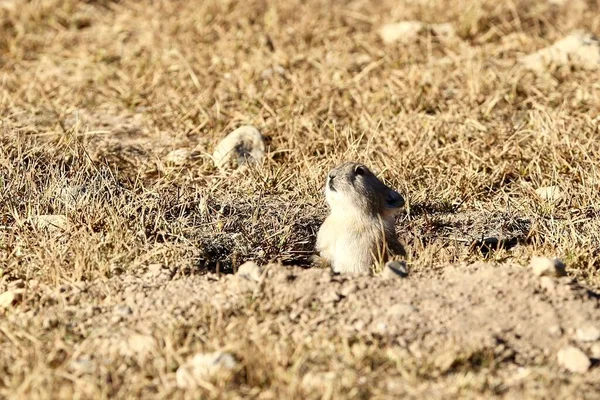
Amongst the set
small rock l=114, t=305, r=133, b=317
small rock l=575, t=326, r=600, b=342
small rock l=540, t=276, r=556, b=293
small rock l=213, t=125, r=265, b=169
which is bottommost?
small rock l=213, t=125, r=265, b=169

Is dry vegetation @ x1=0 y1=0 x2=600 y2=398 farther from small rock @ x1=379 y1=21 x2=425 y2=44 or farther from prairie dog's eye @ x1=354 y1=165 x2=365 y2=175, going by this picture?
prairie dog's eye @ x1=354 y1=165 x2=365 y2=175

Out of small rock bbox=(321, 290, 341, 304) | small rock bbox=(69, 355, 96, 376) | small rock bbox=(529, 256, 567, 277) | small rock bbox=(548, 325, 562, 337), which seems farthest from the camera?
small rock bbox=(529, 256, 567, 277)

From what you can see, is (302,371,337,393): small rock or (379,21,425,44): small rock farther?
(379,21,425,44): small rock

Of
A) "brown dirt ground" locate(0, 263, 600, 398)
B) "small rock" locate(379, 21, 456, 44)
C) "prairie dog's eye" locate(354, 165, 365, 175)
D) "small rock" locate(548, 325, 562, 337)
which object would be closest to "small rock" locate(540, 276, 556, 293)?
"brown dirt ground" locate(0, 263, 600, 398)

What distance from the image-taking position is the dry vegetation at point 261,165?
12.8 feet

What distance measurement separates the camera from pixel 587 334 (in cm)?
406

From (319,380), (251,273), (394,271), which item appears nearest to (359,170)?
(394,271)

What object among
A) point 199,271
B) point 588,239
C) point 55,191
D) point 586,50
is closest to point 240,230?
point 199,271

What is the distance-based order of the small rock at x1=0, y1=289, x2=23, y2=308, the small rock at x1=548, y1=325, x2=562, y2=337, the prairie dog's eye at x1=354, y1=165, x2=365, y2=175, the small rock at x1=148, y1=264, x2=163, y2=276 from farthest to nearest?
the prairie dog's eye at x1=354, y1=165, x2=365, y2=175 → the small rock at x1=148, y1=264, x2=163, y2=276 → the small rock at x1=0, y1=289, x2=23, y2=308 → the small rock at x1=548, y1=325, x2=562, y2=337

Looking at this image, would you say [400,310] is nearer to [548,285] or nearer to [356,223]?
[548,285]

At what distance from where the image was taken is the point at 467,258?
17.5 ft

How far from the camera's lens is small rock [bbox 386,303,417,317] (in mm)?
4180

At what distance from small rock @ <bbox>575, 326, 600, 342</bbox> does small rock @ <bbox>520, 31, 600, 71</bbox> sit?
393cm

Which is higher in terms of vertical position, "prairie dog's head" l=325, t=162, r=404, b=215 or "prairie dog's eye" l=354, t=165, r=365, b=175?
"prairie dog's eye" l=354, t=165, r=365, b=175
